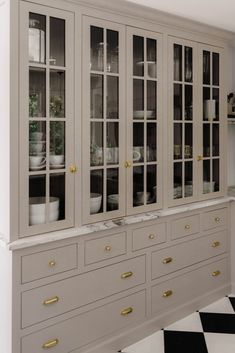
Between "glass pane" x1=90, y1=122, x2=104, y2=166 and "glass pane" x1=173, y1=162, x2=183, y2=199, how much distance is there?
2.38 feet

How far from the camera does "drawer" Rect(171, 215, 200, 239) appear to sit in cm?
300

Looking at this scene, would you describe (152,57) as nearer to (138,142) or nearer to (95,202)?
(138,142)

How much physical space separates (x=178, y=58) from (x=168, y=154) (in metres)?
0.71

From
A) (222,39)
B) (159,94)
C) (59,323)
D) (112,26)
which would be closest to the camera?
(59,323)

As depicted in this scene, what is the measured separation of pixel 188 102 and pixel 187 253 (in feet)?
3.79

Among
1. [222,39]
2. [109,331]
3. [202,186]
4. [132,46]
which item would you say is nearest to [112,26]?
[132,46]

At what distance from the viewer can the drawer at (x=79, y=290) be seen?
7.20 feet

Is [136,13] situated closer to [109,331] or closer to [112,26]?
[112,26]

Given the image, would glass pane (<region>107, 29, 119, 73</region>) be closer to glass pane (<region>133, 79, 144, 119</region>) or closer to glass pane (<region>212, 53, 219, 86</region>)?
glass pane (<region>133, 79, 144, 119</region>)

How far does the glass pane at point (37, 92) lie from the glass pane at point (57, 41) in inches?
4.3

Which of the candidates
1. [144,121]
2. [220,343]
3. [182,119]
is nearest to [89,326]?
[220,343]

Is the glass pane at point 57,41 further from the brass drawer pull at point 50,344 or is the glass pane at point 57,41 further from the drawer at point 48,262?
the brass drawer pull at point 50,344

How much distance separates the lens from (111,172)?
2.58 meters

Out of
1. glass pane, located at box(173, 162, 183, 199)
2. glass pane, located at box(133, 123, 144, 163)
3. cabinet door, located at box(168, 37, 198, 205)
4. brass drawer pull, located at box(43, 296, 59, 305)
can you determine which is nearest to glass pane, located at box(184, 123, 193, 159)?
cabinet door, located at box(168, 37, 198, 205)
